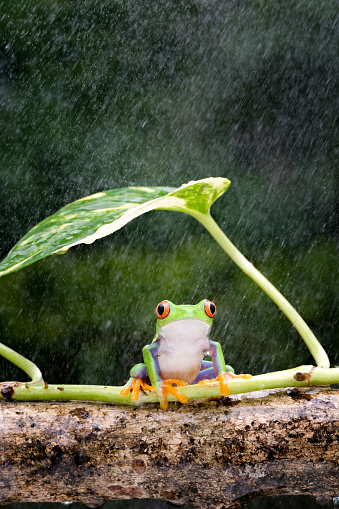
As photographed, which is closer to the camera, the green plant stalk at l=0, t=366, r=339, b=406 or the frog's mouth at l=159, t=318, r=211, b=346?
the green plant stalk at l=0, t=366, r=339, b=406

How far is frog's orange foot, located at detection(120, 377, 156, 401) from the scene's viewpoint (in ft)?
3.06

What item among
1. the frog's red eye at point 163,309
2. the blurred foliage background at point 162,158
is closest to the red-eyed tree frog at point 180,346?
the frog's red eye at point 163,309

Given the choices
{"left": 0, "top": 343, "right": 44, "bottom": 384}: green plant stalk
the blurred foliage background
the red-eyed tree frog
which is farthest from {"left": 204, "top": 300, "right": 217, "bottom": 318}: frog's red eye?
the blurred foliage background

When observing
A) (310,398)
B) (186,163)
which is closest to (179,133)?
(186,163)

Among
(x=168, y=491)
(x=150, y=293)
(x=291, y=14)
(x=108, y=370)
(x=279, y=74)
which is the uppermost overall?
(x=291, y=14)

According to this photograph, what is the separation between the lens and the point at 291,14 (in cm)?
323

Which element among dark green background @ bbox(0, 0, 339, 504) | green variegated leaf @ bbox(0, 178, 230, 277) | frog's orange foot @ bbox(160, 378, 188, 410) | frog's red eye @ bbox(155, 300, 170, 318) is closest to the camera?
green variegated leaf @ bbox(0, 178, 230, 277)

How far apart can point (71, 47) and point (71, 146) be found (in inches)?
28.5

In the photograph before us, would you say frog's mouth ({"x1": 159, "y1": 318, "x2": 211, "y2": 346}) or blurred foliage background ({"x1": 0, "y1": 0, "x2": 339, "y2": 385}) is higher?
blurred foliage background ({"x1": 0, "y1": 0, "x2": 339, "y2": 385})

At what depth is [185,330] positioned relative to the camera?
3.57 feet

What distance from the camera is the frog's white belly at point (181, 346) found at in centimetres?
109

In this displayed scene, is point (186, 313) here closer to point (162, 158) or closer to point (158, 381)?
point (158, 381)

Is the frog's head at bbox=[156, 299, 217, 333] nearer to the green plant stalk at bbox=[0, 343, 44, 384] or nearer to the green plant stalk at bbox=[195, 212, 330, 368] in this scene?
the green plant stalk at bbox=[195, 212, 330, 368]

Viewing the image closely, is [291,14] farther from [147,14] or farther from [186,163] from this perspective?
[186,163]
